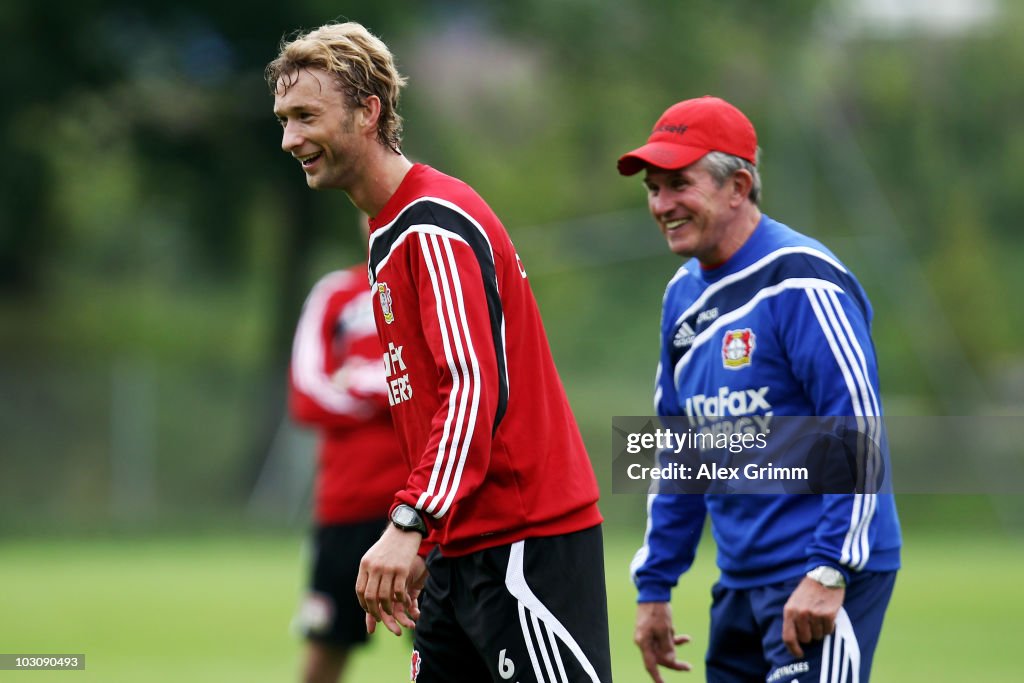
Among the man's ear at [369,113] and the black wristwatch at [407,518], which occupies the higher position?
the man's ear at [369,113]

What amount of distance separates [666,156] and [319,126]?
1.27 metres

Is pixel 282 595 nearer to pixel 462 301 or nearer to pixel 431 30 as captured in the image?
pixel 462 301

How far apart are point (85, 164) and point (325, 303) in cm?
2384

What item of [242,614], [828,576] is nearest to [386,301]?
[828,576]

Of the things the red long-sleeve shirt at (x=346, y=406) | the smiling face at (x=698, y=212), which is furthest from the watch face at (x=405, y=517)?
the red long-sleeve shirt at (x=346, y=406)

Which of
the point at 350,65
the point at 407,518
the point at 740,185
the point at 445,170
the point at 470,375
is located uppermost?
the point at 445,170

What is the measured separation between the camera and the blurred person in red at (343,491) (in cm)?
738

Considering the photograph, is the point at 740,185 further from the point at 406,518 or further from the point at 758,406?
the point at 406,518

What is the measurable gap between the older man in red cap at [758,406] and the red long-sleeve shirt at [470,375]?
71cm

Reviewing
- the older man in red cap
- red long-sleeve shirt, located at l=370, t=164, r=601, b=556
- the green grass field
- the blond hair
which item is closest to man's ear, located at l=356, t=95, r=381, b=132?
the blond hair

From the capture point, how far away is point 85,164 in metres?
30.1

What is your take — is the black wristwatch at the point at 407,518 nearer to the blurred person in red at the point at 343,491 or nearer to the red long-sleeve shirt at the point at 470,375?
the red long-sleeve shirt at the point at 470,375

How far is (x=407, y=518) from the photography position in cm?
381

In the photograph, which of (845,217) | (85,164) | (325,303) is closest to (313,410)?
(325,303)
